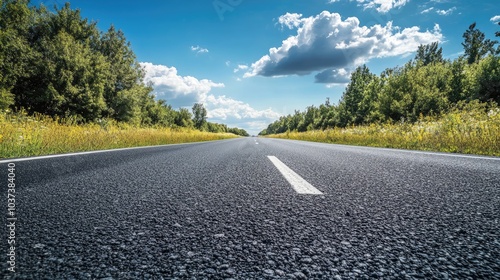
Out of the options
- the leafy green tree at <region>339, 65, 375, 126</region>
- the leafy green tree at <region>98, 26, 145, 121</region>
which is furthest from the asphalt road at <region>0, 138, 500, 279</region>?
the leafy green tree at <region>339, 65, 375, 126</region>

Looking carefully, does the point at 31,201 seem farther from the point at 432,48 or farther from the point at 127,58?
the point at 432,48

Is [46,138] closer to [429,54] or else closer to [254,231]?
[254,231]

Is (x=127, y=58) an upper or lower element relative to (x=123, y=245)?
upper

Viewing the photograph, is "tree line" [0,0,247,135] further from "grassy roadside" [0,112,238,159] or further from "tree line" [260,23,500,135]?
"tree line" [260,23,500,135]

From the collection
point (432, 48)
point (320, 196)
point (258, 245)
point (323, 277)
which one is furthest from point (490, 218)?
point (432, 48)

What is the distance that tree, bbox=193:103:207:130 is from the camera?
86.1 metres

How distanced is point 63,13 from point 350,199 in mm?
38120

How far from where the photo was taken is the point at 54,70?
22.6 m

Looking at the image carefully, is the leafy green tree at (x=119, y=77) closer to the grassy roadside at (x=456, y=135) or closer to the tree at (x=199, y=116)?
the grassy roadside at (x=456, y=135)

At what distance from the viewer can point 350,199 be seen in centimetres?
219

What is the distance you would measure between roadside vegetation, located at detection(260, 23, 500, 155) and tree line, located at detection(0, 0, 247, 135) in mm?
22090

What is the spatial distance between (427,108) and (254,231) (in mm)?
43209

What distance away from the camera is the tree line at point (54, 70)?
21.5 metres

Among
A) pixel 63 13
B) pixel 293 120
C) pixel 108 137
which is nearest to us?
pixel 108 137
